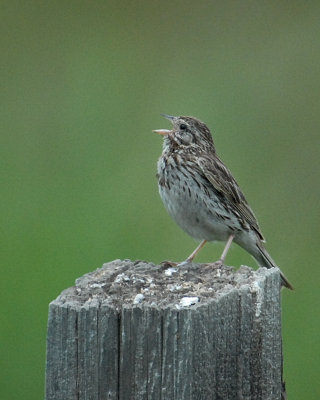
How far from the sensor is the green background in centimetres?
1068

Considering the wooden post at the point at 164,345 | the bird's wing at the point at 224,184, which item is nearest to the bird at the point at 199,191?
the bird's wing at the point at 224,184

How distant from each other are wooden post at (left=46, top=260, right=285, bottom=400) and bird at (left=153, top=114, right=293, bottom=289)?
320 cm

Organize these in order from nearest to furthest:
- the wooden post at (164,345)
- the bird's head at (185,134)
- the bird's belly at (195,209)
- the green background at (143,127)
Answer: the wooden post at (164,345), the bird's belly at (195,209), the bird's head at (185,134), the green background at (143,127)

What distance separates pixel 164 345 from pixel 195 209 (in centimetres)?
361

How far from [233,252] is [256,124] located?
2.39 meters

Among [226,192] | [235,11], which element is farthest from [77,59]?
[226,192]

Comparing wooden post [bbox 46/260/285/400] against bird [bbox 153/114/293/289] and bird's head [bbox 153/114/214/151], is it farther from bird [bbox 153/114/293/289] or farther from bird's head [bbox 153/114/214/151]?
bird's head [bbox 153/114/214/151]

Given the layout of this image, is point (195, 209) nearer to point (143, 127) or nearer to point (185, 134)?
point (185, 134)

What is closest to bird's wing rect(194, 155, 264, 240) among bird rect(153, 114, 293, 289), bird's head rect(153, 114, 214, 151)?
bird rect(153, 114, 293, 289)

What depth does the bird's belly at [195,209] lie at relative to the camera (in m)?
8.15

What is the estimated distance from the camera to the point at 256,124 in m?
13.1

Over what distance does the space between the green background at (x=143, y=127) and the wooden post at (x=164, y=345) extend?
180 inches

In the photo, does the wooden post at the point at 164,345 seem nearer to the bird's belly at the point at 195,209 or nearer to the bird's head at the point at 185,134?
the bird's belly at the point at 195,209

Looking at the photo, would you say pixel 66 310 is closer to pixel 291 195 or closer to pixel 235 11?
pixel 291 195
